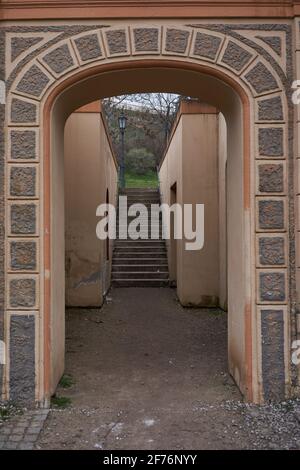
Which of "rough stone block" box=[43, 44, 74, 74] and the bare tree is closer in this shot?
"rough stone block" box=[43, 44, 74, 74]

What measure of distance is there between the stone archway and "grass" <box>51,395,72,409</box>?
154mm

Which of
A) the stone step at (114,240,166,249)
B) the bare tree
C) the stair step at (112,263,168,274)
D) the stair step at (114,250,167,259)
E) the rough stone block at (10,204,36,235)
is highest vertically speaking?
the bare tree

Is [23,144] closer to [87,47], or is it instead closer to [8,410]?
[87,47]

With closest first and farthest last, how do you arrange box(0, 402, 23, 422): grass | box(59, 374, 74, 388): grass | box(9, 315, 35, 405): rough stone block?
box(0, 402, 23, 422): grass, box(9, 315, 35, 405): rough stone block, box(59, 374, 74, 388): grass

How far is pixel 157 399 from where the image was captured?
384 cm

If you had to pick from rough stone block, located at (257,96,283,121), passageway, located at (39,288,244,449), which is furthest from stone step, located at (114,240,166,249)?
rough stone block, located at (257,96,283,121)

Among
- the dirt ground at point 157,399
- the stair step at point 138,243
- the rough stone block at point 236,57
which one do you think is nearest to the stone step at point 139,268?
the stair step at point 138,243

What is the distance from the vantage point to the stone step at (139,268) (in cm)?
1063

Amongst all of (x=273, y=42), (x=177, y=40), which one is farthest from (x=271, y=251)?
(x=177, y=40)

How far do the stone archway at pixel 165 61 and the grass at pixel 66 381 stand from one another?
0.49 m

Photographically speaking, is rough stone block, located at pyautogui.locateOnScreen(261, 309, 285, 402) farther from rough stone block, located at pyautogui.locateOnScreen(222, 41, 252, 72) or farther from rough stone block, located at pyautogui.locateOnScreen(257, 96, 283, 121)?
rough stone block, located at pyautogui.locateOnScreen(222, 41, 252, 72)

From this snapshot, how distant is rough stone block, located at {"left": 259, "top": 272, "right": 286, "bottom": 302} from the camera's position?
3652 millimetres
